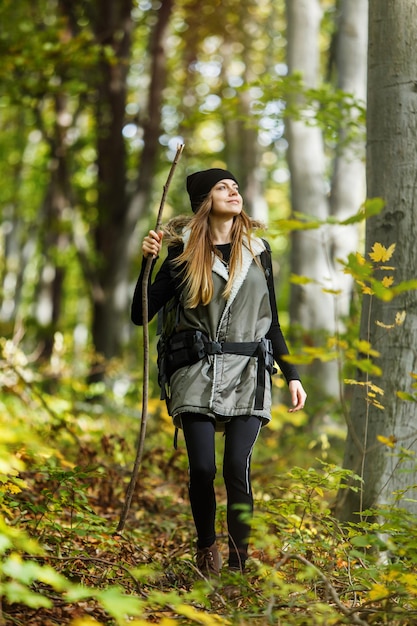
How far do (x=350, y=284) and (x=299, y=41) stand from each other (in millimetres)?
3396

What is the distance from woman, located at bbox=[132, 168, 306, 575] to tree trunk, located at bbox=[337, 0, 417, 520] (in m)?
0.62

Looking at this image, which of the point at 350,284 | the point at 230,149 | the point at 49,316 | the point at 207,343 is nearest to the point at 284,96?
the point at 350,284

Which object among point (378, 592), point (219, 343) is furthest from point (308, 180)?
point (378, 592)

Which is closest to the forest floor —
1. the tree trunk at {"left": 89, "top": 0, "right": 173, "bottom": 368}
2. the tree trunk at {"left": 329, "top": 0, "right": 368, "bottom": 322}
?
the tree trunk at {"left": 329, "top": 0, "right": 368, "bottom": 322}

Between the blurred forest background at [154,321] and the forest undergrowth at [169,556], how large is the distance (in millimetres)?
21

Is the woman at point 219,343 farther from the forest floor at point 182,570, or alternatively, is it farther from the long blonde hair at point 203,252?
the forest floor at point 182,570

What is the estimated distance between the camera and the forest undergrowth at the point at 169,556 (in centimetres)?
267

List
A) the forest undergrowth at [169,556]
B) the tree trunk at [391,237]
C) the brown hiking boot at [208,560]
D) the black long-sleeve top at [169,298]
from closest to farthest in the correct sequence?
the forest undergrowth at [169,556]
the brown hiking boot at [208,560]
the black long-sleeve top at [169,298]
the tree trunk at [391,237]

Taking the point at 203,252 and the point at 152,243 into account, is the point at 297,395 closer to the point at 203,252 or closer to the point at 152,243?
the point at 203,252

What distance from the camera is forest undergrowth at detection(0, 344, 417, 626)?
2.67 meters

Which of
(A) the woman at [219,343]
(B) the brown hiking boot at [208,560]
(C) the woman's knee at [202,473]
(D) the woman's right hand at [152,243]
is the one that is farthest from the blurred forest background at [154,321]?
(D) the woman's right hand at [152,243]

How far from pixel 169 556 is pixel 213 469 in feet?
1.92

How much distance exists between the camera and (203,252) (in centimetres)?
424

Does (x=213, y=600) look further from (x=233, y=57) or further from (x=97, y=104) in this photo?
(x=233, y=57)
